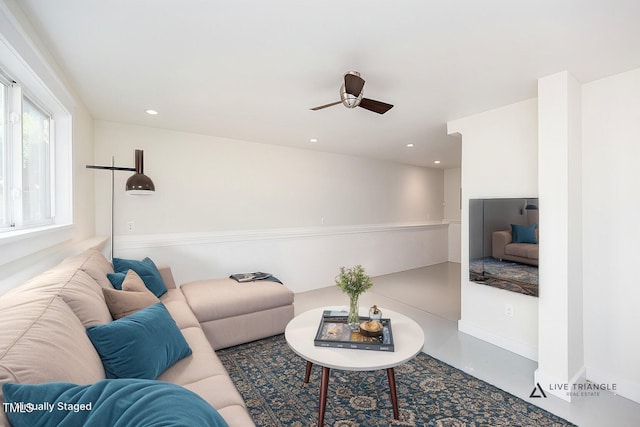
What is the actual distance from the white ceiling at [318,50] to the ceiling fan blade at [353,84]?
17cm

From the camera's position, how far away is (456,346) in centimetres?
278

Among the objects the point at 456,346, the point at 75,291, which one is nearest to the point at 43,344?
the point at 75,291

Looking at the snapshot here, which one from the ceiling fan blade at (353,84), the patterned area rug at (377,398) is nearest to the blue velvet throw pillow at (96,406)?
the patterned area rug at (377,398)

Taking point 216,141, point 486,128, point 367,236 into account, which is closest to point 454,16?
point 486,128

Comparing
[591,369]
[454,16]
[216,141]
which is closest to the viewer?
[454,16]

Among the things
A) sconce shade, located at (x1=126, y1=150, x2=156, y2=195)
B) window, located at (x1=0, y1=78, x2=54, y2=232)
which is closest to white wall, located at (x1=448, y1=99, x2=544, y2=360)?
sconce shade, located at (x1=126, y1=150, x2=156, y2=195)

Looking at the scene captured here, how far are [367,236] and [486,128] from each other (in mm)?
2892

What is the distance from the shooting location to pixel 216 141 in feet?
12.7

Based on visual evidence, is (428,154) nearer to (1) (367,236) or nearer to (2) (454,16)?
(1) (367,236)

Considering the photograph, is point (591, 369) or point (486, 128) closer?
point (591, 369)

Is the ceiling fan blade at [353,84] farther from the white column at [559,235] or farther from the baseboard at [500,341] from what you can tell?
the baseboard at [500,341]

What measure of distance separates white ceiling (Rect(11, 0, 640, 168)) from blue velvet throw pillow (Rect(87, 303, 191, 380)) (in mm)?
1563

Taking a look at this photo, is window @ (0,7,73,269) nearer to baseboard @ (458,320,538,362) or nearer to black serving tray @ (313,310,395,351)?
black serving tray @ (313,310,395,351)

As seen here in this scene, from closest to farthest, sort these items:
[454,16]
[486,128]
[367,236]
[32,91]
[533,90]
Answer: [454,16], [32,91], [533,90], [486,128], [367,236]
